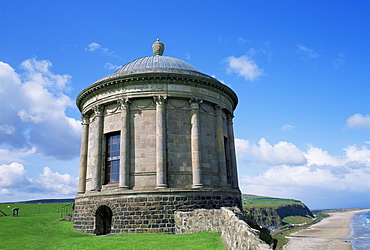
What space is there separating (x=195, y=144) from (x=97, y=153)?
25.1 ft

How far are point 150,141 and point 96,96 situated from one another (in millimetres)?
6393

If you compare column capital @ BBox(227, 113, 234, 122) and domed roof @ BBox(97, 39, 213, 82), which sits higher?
domed roof @ BBox(97, 39, 213, 82)

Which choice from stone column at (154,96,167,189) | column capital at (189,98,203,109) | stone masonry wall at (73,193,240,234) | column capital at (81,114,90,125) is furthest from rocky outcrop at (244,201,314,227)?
stone column at (154,96,167,189)

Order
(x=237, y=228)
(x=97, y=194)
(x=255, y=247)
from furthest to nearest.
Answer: (x=97, y=194), (x=237, y=228), (x=255, y=247)

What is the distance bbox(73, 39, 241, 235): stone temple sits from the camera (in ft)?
64.4

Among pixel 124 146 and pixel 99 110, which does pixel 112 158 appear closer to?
pixel 124 146

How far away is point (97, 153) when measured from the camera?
2256 cm

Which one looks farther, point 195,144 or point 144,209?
point 195,144

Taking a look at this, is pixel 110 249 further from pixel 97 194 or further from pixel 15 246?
pixel 97 194

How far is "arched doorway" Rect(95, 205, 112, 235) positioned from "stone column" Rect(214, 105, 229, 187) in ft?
28.6

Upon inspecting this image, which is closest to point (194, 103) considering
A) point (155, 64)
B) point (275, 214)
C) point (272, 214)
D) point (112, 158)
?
point (155, 64)

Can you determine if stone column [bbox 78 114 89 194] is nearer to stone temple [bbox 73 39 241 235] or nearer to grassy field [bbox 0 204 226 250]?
stone temple [bbox 73 39 241 235]

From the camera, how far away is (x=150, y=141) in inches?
838

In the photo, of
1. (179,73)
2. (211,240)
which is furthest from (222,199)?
(179,73)
